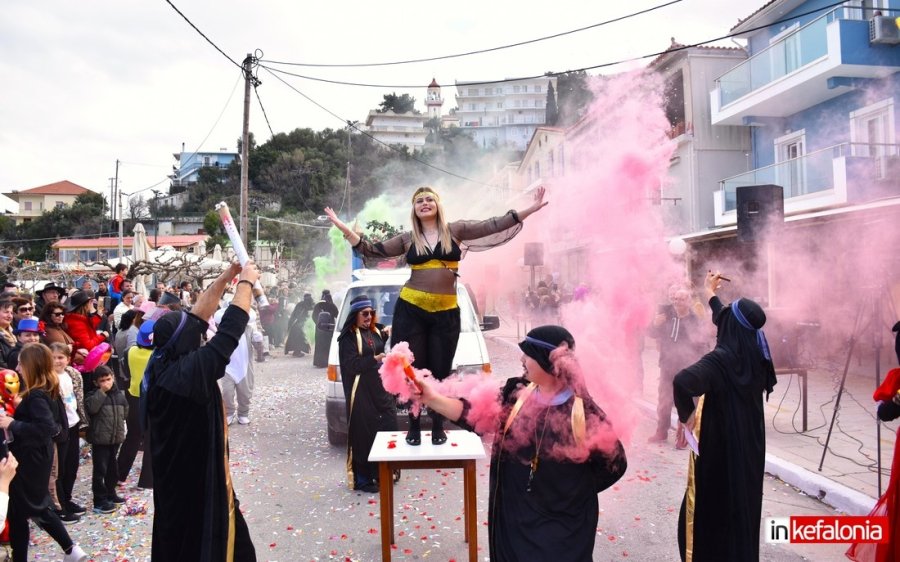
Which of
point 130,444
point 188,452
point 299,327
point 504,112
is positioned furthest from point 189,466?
point 504,112

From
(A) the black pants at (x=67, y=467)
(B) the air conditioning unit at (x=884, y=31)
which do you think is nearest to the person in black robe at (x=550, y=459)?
(A) the black pants at (x=67, y=467)

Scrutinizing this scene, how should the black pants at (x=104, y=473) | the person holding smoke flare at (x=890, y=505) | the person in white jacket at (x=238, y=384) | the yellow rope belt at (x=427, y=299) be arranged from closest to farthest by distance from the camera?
the person holding smoke flare at (x=890, y=505) < the yellow rope belt at (x=427, y=299) < the black pants at (x=104, y=473) < the person in white jacket at (x=238, y=384)

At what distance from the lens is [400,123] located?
9950 cm

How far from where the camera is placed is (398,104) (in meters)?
104

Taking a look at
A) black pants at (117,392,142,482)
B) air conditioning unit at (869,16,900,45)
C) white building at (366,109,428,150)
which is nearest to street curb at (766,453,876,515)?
black pants at (117,392,142,482)

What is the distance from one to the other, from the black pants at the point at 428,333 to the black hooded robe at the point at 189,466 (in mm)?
1339

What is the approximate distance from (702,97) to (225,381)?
51.3ft

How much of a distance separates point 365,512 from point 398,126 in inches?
3862

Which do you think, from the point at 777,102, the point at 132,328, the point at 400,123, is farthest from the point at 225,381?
the point at 400,123

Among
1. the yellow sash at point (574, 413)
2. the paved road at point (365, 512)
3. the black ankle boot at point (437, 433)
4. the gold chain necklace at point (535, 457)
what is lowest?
the paved road at point (365, 512)

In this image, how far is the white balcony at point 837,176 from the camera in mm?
11289

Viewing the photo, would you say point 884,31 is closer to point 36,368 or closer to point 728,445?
point 728,445

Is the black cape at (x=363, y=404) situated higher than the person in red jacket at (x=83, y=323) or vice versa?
the person in red jacket at (x=83, y=323)

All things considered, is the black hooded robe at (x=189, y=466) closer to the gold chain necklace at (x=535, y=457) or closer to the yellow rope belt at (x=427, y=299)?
the yellow rope belt at (x=427, y=299)
